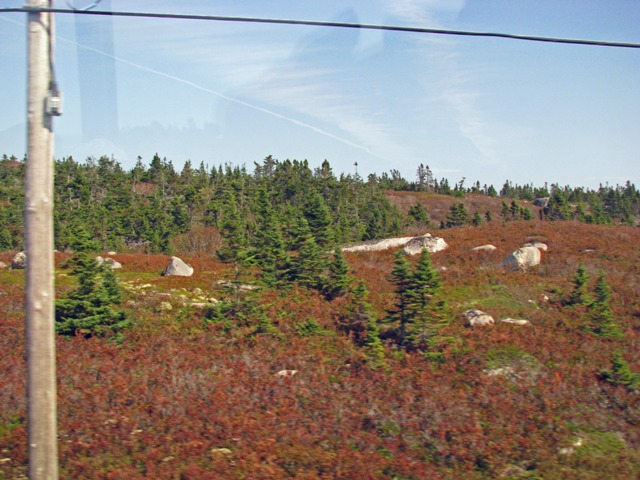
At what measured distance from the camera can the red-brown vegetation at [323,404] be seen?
21.3ft

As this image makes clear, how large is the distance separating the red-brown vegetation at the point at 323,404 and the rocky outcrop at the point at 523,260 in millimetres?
8805

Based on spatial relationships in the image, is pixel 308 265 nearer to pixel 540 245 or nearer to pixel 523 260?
pixel 523 260

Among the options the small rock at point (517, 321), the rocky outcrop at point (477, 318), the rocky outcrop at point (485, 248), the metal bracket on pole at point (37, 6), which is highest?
the metal bracket on pole at point (37, 6)

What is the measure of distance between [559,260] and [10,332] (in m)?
28.1

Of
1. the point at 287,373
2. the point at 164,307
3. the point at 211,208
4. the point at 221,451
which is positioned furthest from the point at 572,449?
the point at 211,208

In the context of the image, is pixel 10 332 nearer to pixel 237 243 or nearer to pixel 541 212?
pixel 237 243

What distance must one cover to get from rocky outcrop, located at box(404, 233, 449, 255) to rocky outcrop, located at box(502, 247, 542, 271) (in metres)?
5.95

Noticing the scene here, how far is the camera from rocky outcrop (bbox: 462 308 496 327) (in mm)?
16734

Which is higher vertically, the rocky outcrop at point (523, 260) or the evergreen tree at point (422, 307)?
the rocky outcrop at point (523, 260)

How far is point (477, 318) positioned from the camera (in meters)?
17.0

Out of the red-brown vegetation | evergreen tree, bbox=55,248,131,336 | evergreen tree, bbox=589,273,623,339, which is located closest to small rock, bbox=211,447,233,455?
the red-brown vegetation

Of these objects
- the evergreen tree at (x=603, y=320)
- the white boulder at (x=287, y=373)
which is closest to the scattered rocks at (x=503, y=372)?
the white boulder at (x=287, y=373)

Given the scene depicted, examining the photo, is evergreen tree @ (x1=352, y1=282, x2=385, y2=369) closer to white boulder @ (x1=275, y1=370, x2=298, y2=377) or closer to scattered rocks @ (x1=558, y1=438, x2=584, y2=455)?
white boulder @ (x1=275, y1=370, x2=298, y2=377)

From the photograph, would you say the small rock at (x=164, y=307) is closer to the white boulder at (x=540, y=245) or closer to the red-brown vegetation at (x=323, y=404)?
the red-brown vegetation at (x=323, y=404)
